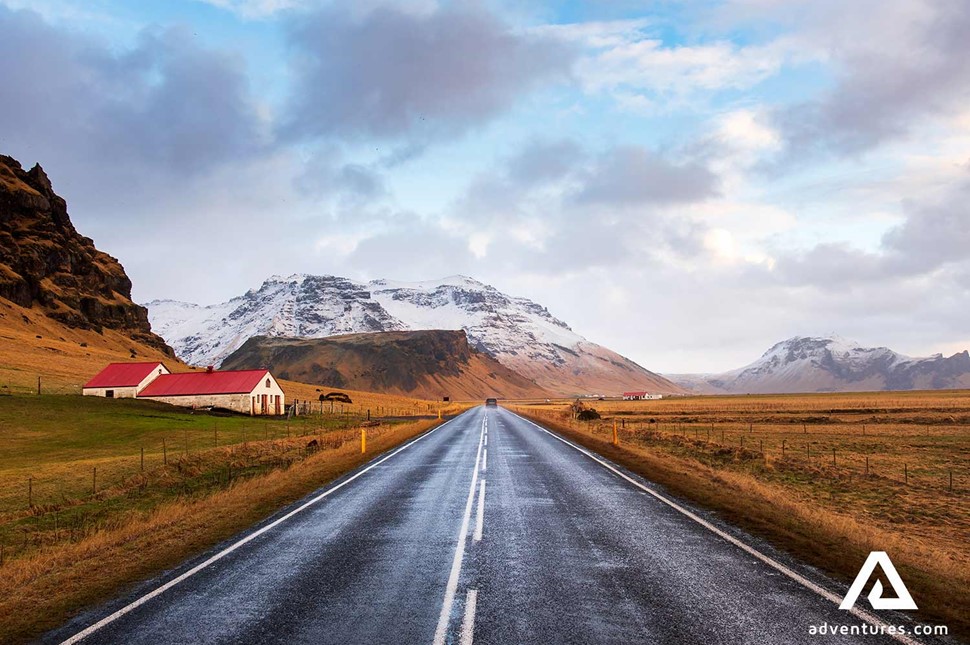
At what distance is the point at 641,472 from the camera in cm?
2133

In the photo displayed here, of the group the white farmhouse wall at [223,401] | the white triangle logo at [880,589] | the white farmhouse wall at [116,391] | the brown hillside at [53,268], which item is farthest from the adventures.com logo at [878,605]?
the brown hillside at [53,268]

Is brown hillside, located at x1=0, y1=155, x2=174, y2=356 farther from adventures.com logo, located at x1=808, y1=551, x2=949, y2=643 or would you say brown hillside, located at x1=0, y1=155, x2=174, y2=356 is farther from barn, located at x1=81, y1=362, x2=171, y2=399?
adventures.com logo, located at x1=808, y1=551, x2=949, y2=643

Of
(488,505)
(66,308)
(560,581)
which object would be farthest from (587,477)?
(66,308)

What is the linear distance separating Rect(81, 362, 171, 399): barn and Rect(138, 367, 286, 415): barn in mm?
782

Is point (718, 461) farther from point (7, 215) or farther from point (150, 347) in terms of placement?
point (7, 215)

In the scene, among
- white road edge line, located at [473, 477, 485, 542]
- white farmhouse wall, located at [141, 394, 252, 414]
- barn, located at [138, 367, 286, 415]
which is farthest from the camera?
barn, located at [138, 367, 286, 415]

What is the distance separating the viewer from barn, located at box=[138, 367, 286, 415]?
6794 centimetres

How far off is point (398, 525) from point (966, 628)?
9.38 meters

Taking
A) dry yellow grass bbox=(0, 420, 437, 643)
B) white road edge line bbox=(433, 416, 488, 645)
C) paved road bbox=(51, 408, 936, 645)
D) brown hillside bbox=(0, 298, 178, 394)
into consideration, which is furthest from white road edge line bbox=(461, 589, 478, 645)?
brown hillside bbox=(0, 298, 178, 394)

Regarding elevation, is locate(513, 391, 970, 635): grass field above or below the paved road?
below

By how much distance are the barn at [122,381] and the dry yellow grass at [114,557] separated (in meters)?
57.5

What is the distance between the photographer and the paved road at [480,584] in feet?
23.0

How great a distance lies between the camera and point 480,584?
8.67 meters

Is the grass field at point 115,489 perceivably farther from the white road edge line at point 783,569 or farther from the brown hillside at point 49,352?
the brown hillside at point 49,352
